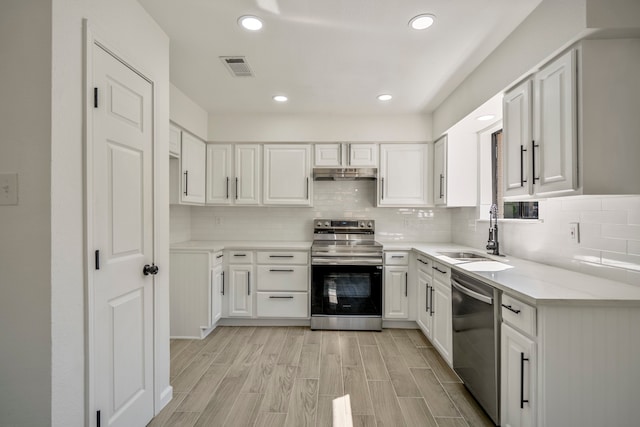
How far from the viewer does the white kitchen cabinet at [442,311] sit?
2.53m

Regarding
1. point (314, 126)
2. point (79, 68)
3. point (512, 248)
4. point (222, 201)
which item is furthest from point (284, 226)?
point (79, 68)

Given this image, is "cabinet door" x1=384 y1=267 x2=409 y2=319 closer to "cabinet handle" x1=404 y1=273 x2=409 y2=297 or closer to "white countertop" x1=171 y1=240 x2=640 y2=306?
"cabinet handle" x1=404 y1=273 x2=409 y2=297

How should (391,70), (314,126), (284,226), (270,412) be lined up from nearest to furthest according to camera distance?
(270,412) < (391,70) < (314,126) < (284,226)

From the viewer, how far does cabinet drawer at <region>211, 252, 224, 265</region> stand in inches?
127

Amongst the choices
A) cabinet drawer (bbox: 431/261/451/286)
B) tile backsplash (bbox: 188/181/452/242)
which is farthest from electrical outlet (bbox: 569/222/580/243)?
tile backsplash (bbox: 188/181/452/242)

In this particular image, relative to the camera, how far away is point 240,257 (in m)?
3.49

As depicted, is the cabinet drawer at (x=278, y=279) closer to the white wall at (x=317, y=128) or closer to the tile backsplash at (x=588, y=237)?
the white wall at (x=317, y=128)

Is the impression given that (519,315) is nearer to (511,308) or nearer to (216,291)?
(511,308)

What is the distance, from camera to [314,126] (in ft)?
12.3
